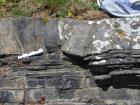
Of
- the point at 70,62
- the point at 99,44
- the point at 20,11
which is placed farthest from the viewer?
the point at 20,11

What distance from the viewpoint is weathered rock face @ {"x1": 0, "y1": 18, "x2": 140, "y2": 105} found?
3.87 m

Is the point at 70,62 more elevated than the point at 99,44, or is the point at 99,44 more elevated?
the point at 99,44

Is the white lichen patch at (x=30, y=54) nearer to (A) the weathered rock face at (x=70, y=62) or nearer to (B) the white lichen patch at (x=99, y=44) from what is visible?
(A) the weathered rock face at (x=70, y=62)

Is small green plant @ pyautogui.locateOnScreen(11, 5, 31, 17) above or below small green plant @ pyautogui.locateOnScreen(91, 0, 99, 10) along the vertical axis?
below

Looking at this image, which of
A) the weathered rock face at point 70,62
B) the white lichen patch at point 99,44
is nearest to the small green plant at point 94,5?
the weathered rock face at point 70,62

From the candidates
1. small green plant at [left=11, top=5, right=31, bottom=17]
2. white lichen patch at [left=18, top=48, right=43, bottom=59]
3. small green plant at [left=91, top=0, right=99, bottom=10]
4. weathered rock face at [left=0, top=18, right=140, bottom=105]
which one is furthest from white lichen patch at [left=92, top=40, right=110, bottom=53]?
small green plant at [left=11, top=5, right=31, bottom=17]

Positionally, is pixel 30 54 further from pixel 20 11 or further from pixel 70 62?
pixel 20 11

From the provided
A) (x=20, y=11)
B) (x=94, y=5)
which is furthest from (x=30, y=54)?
(x=94, y=5)

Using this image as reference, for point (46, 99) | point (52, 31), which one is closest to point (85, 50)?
point (52, 31)

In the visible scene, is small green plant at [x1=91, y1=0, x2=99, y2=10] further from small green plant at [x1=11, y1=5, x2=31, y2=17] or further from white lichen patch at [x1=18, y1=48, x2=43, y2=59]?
white lichen patch at [x1=18, y1=48, x2=43, y2=59]

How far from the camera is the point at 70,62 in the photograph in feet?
13.2

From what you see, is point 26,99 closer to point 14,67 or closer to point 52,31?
point 14,67

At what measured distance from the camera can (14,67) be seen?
4.14m

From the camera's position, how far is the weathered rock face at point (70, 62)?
152 inches
